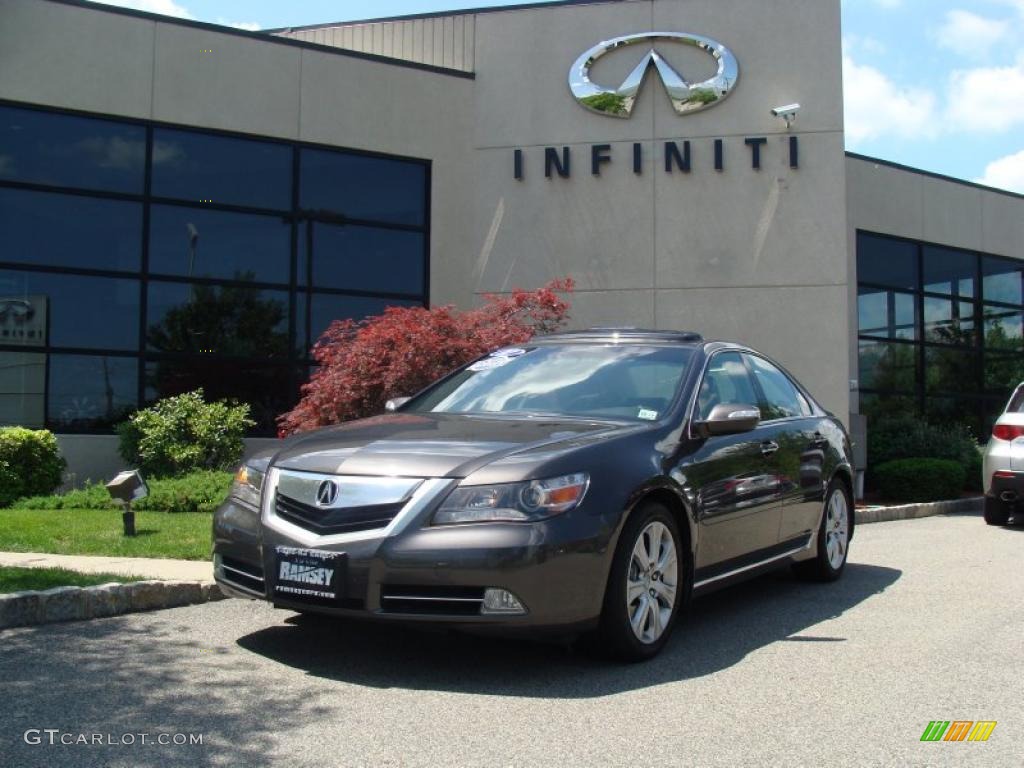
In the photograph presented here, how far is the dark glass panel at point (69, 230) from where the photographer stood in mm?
12711

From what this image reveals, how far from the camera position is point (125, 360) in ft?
42.8

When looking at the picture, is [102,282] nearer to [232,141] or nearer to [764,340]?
[232,141]

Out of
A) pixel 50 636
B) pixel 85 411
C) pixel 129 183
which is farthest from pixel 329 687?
pixel 129 183

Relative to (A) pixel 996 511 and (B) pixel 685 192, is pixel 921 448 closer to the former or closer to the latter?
(A) pixel 996 511

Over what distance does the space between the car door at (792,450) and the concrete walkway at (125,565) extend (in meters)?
3.64

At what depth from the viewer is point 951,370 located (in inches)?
762

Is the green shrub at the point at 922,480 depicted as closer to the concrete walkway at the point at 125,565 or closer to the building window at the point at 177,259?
the building window at the point at 177,259

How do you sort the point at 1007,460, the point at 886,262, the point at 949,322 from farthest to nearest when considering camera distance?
the point at 949,322 → the point at 886,262 → the point at 1007,460

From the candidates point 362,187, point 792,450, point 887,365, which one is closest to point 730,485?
point 792,450

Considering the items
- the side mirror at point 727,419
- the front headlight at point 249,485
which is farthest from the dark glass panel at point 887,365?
the front headlight at point 249,485

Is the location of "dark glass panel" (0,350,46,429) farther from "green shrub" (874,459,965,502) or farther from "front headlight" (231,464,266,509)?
"green shrub" (874,459,965,502)

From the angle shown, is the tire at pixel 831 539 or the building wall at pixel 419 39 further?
the building wall at pixel 419 39

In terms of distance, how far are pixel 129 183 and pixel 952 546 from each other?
1058 cm

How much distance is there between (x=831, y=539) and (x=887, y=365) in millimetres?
11745
